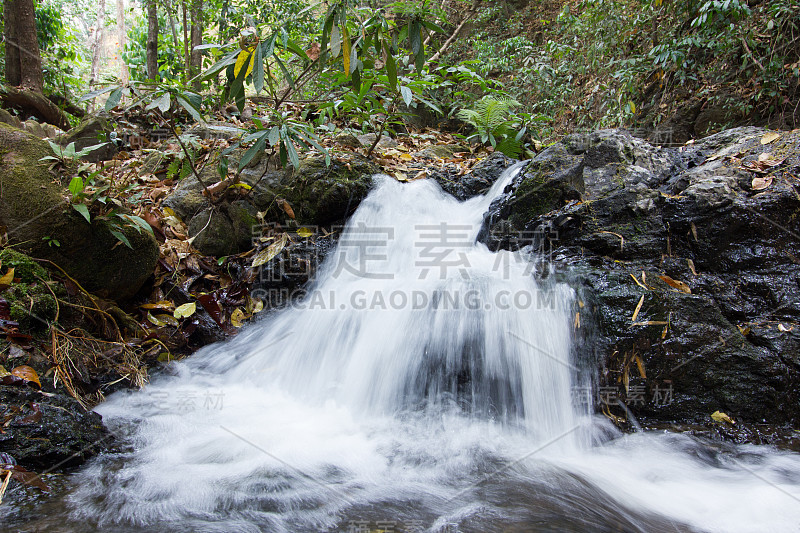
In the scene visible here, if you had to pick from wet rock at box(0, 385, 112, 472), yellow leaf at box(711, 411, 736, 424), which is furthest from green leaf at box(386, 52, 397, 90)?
yellow leaf at box(711, 411, 736, 424)

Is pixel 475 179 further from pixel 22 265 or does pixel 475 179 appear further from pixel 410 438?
pixel 22 265

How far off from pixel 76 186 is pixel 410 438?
7.62ft

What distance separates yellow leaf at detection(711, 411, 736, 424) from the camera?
2324 millimetres

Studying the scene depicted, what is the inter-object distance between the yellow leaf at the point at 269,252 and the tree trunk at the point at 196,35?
5.75 meters

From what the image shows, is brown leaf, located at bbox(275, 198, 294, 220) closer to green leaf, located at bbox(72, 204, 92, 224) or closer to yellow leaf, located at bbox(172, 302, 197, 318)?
yellow leaf, located at bbox(172, 302, 197, 318)

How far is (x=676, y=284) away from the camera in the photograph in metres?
2.68

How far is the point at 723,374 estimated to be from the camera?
237cm

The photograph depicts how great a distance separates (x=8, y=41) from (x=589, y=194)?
7290mm

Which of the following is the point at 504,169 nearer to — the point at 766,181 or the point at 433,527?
the point at 766,181

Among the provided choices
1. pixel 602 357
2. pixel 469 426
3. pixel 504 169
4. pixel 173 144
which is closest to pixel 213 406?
pixel 469 426

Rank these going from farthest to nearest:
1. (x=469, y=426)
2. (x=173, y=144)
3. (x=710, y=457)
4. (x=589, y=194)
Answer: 1. (x=173, y=144)
2. (x=589, y=194)
3. (x=469, y=426)
4. (x=710, y=457)

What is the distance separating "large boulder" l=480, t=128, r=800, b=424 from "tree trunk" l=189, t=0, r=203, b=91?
6.93 meters

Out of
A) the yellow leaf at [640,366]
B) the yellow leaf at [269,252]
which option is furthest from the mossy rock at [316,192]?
the yellow leaf at [640,366]

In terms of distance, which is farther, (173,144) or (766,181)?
(173,144)
